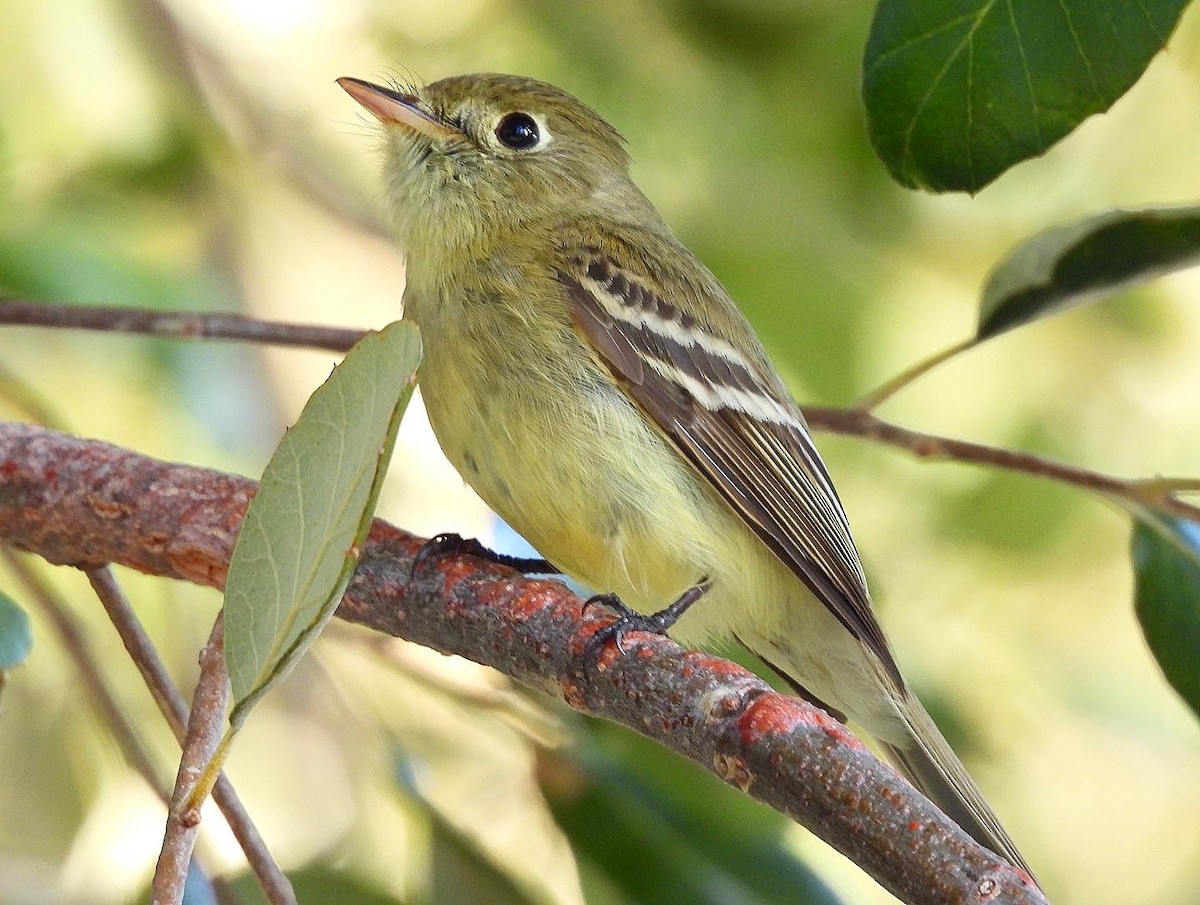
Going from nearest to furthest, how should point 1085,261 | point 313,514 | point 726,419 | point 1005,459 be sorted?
1. point 313,514
2. point 1005,459
3. point 1085,261
4. point 726,419

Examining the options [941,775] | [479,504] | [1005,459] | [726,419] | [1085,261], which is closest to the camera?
[1005,459]

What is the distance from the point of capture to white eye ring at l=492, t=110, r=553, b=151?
3.02 m

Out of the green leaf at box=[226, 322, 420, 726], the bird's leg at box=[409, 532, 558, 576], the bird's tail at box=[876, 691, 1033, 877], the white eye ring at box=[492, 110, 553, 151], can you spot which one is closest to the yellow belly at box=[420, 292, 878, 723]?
the bird's leg at box=[409, 532, 558, 576]

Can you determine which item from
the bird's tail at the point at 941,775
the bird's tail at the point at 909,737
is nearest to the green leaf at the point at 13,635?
the bird's tail at the point at 909,737

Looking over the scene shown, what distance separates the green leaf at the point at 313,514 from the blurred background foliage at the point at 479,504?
116 cm

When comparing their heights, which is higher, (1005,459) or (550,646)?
(1005,459)

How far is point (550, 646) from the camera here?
6.31 feet

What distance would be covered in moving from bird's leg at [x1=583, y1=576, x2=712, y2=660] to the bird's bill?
1.09 m

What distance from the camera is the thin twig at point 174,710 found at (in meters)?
1.68

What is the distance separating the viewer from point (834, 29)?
347cm

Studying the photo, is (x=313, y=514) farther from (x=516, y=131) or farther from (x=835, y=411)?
(x=516, y=131)

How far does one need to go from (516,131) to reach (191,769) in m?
1.85

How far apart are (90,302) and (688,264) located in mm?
1213

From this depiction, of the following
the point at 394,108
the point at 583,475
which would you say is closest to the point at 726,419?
the point at 583,475
